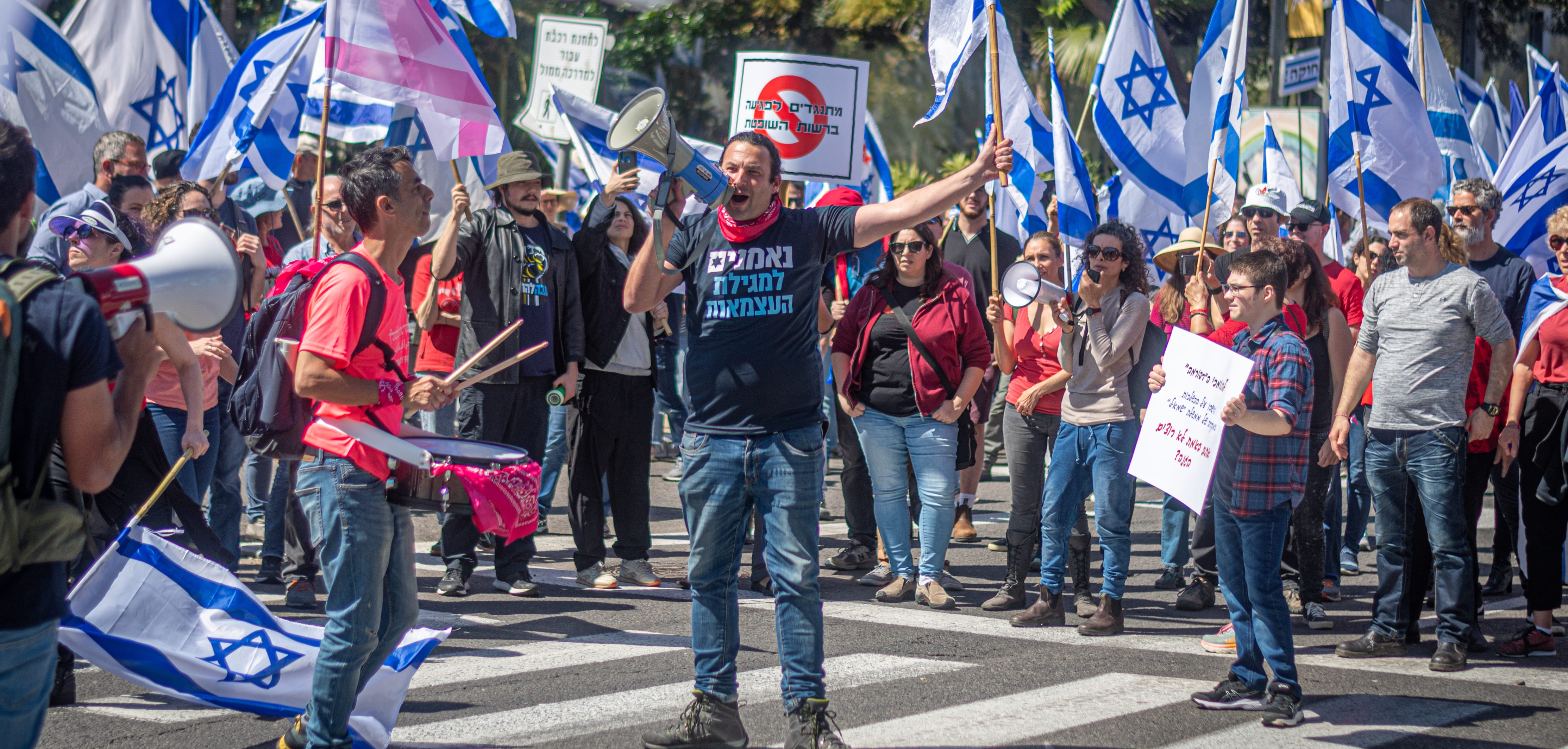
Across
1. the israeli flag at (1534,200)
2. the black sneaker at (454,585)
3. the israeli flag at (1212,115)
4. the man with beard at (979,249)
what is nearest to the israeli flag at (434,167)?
the black sneaker at (454,585)

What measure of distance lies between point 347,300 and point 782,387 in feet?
4.64

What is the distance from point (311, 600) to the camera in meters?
6.86

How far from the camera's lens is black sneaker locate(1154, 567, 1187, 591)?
8.13 metres

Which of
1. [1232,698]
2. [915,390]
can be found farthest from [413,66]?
[1232,698]

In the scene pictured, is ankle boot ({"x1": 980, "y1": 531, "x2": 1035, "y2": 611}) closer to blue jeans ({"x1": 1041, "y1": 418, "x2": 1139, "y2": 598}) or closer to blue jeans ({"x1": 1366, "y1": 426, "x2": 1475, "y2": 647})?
blue jeans ({"x1": 1041, "y1": 418, "x2": 1139, "y2": 598})

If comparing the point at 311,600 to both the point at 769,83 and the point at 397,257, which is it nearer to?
the point at 397,257

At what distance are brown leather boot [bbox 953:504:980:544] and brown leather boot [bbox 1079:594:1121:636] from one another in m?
2.85

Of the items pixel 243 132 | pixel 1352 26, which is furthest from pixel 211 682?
pixel 1352 26

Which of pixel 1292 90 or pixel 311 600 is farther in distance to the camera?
pixel 1292 90

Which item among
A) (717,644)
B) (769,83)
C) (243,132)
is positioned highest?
(769,83)

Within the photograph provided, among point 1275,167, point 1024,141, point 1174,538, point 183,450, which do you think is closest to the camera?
point 183,450

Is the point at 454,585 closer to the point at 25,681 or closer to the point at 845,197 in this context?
the point at 845,197

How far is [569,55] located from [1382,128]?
8.24 metres

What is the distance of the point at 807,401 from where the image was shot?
15.5ft
